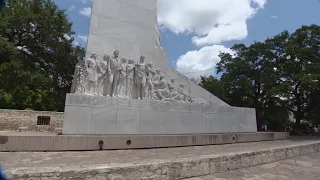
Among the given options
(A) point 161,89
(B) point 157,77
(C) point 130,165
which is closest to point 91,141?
(C) point 130,165

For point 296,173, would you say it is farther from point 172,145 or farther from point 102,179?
point 102,179

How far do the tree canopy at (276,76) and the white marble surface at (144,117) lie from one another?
12.1 m

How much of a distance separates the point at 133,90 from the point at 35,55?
1490 cm

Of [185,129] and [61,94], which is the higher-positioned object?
[61,94]

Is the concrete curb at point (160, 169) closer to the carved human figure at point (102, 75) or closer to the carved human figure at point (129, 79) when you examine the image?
the carved human figure at point (129, 79)

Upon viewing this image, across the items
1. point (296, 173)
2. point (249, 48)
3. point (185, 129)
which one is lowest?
point (296, 173)

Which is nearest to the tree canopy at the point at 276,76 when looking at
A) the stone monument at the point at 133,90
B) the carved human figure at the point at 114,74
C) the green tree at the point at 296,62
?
the green tree at the point at 296,62

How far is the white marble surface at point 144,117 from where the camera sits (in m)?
8.57

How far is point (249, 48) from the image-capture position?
1029 inches

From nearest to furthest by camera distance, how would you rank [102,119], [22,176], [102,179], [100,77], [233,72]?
[22,176] < [102,179] < [102,119] < [100,77] < [233,72]

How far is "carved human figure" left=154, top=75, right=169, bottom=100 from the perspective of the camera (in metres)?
11.0

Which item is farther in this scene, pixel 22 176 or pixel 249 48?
pixel 249 48

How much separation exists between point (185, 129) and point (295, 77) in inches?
636

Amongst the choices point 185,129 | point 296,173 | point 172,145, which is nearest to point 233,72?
point 185,129
